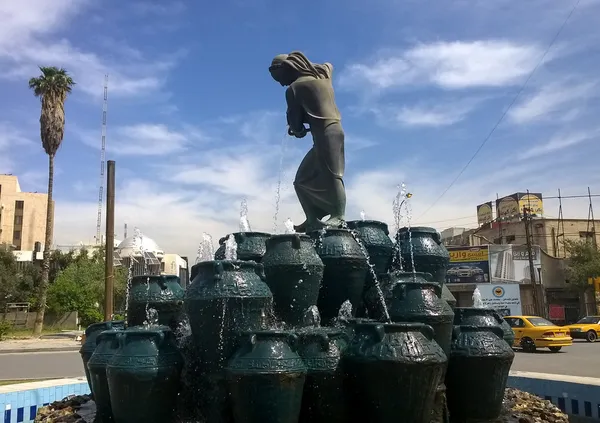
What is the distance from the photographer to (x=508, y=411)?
6215 millimetres

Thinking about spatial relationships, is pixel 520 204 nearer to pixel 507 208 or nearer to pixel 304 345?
pixel 507 208

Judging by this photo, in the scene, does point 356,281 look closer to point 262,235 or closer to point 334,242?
point 334,242

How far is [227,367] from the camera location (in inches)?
186

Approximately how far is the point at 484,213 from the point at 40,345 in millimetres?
34632

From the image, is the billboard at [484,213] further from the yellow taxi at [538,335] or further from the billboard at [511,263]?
the yellow taxi at [538,335]

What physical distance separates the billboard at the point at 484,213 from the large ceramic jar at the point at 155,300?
41.6 meters

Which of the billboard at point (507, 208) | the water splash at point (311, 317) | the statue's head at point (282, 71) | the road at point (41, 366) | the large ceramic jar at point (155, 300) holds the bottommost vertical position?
the road at point (41, 366)

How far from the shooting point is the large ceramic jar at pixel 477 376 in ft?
19.0

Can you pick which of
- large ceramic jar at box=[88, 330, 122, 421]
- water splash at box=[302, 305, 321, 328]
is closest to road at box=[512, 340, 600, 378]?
water splash at box=[302, 305, 321, 328]

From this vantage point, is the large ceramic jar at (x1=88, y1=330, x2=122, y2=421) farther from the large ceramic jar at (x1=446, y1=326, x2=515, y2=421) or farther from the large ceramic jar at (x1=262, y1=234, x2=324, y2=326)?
the large ceramic jar at (x1=446, y1=326, x2=515, y2=421)

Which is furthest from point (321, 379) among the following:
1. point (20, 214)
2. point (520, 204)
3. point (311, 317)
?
point (20, 214)

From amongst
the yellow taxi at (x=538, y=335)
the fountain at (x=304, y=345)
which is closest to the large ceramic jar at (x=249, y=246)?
the fountain at (x=304, y=345)

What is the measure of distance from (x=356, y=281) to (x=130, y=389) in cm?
271

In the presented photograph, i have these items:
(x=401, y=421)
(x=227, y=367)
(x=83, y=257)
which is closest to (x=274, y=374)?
(x=227, y=367)
